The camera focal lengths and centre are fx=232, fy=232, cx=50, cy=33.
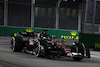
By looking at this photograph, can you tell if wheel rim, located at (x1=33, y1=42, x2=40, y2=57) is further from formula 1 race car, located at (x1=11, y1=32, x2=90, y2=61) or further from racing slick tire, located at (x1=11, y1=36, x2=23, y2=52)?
racing slick tire, located at (x1=11, y1=36, x2=23, y2=52)

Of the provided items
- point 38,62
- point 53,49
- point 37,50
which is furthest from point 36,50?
point 38,62

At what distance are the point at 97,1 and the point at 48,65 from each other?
59.8 feet

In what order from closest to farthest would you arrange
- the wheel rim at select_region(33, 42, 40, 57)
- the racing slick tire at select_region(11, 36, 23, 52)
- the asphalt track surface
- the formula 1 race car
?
the asphalt track surface, the formula 1 race car, the wheel rim at select_region(33, 42, 40, 57), the racing slick tire at select_region(11, 36, 23, 52)

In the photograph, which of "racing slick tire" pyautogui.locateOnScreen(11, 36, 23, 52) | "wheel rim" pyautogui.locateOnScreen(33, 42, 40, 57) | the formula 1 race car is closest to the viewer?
the formula 1 race car

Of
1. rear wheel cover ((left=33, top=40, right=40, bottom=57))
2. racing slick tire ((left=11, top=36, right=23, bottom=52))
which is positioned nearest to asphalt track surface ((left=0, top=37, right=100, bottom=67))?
rear wheel cover ((left=33, top=40, right=40, bottom=57))

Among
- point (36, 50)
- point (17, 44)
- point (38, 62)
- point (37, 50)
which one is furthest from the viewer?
point (17, 44)

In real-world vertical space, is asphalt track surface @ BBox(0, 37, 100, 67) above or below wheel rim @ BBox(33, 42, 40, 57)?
below

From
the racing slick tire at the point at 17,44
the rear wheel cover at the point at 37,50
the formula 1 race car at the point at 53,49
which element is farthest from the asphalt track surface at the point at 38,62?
the racing slick tire at the point at 17,44

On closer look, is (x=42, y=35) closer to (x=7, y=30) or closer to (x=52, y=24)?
(x=7, y=30)

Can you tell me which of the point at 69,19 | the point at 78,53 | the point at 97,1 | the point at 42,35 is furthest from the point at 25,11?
the point at 78,53

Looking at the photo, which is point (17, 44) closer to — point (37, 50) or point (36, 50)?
point (36, 50)

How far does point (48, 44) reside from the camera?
1038 cm

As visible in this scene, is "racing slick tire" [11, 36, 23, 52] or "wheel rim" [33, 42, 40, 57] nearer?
"wheel rim" [33, 42, 40, 57]

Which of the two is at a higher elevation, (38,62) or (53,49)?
(53,49)
